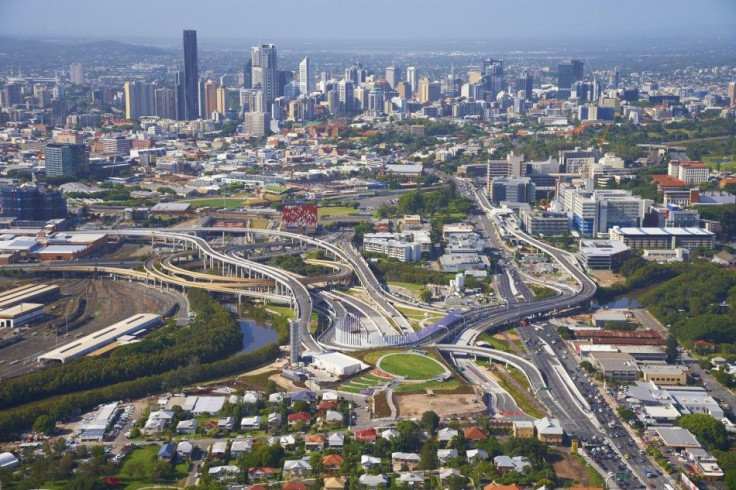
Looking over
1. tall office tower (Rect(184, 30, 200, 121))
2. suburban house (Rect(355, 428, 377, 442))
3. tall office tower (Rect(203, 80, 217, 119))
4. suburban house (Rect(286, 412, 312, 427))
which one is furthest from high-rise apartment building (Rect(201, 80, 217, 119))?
suburban house (Rect(355, 428, 377, 442))

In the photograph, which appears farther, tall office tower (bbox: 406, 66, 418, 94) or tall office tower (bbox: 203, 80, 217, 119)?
tall office tower (bbox: 406, 66, 418, 94)

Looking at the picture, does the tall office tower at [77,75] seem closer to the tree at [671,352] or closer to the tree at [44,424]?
the tree at [671,352]

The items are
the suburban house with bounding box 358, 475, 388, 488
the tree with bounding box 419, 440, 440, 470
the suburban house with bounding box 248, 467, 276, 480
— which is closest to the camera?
the suburban house with bounding box 358, 475, 388, 488

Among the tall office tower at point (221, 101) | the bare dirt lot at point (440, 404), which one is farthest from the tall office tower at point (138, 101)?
the bare dirt lot at point (440, 404)

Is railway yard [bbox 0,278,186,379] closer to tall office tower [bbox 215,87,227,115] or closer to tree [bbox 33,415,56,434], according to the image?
tree [bbox 33,415,56,434]


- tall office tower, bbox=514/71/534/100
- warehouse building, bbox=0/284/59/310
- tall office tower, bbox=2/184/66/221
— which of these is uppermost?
tall office tower, bbox=514/71/534/100

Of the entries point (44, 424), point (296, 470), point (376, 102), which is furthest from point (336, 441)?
point (376, 102)
